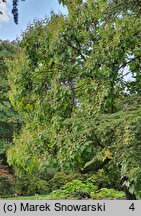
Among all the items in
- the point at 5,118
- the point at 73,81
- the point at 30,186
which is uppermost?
the point at 5,118

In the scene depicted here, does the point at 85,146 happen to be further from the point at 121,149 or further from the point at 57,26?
the point at 57,26

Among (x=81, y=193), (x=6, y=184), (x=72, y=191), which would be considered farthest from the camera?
(x=6, y=184)

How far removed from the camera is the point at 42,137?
4.66m

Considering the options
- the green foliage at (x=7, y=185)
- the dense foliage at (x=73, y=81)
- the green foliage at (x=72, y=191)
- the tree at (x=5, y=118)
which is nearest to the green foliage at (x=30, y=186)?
the green foliage at (x=7, y=185)

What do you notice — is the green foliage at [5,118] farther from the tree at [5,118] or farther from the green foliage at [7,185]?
the green foliage at [7,185]

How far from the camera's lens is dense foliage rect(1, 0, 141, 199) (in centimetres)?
427

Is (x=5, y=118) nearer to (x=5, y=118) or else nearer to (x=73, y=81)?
(x=5, y=118)

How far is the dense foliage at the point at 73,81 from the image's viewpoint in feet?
14.0

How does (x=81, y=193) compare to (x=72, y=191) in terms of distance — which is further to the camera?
(x=72, y=191)

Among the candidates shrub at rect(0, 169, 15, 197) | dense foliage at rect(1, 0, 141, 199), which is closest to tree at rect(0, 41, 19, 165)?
shrub at rect(0, 169, 15, 197)

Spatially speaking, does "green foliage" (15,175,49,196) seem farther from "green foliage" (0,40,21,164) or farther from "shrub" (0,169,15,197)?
"green foliage" (0,40,21,164)

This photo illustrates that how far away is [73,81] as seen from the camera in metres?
4.90

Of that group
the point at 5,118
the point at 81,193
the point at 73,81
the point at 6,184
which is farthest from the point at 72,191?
the point at 5,118

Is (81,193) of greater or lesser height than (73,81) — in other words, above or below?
below
